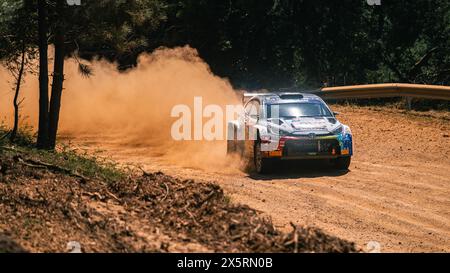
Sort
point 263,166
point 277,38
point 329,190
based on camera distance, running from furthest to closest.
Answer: point 277,38
point 263,166
point 329,190

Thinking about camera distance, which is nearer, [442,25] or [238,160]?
[238,160]

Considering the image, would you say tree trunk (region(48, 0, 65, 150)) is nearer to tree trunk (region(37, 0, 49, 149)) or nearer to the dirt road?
tree trunk (region(37, 0, 49, 149))

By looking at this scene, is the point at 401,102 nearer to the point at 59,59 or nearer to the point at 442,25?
the point at 442,25

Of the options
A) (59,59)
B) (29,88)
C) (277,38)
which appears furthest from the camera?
(277,38)

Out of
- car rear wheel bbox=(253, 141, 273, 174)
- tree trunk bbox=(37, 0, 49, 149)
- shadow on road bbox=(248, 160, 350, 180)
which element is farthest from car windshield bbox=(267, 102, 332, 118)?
tree trunk bbox=(37, 0, 49, 149)

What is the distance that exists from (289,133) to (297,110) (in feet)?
3.66

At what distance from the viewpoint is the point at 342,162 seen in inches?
623

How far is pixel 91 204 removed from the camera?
10422mm

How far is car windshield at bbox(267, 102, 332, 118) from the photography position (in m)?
16.1

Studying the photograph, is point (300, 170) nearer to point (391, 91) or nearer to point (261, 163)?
point (261, 163)

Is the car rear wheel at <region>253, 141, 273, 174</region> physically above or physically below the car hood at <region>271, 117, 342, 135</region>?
below
